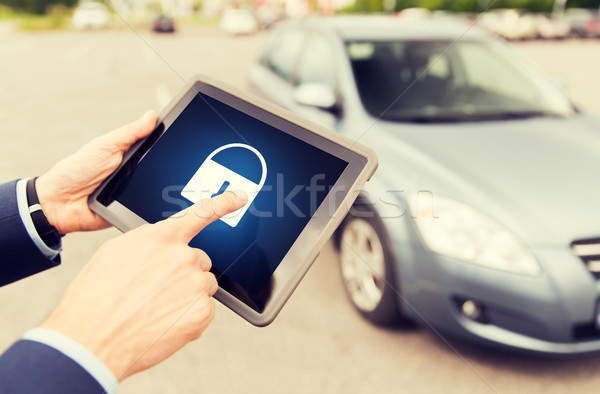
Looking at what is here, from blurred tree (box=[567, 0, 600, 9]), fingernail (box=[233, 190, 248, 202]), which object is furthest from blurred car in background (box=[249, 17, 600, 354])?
blurred tree (box=[567, 0, 600, 9])

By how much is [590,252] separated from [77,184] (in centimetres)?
213

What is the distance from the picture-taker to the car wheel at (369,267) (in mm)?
2357

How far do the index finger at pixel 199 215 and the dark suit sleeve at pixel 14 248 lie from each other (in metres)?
0.74

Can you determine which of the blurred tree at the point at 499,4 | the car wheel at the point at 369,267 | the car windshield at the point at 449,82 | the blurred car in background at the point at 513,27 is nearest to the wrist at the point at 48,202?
the car wheel at the point at 369,267

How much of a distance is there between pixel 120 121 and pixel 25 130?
1276mm

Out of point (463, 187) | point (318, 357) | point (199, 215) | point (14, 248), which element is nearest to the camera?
point (199, 215)

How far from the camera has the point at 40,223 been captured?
59.5 inches

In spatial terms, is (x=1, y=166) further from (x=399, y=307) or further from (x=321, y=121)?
(x=399, y=307)

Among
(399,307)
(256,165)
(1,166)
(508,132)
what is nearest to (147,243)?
(256,165)

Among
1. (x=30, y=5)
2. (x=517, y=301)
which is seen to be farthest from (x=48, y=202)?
(x=30, y=5)

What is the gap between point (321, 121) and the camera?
2980 mm

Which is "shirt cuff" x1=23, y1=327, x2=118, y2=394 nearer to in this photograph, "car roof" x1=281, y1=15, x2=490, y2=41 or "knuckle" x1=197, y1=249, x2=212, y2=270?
"knuckle" x1=197, y1=249, x2=212, y2=270

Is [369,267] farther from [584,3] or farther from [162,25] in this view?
[584,3]

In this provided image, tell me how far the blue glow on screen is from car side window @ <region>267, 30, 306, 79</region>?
8.25 feet
